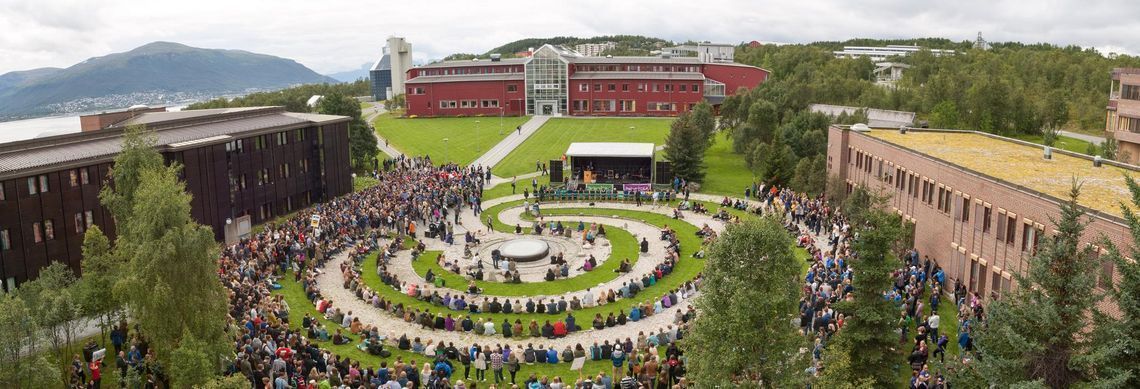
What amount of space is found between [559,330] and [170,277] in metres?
12.7

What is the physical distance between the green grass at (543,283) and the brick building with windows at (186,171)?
12.2m

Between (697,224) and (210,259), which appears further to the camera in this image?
(697,224)

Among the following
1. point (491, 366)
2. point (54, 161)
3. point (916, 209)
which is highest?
point (54, 161)

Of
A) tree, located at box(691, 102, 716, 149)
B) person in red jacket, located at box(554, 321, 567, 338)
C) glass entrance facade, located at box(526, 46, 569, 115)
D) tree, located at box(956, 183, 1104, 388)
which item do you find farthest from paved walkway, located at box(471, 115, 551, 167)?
tree, located at box(956, 183, 1104, 388)

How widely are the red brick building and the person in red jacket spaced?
241 feet

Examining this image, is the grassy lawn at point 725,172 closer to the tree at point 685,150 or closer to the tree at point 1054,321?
the tree at point 685,150

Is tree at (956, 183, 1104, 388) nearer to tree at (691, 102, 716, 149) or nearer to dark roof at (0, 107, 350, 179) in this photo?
dark roof at (0, 107, 350, 179)

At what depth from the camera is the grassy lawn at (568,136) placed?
68312 mm

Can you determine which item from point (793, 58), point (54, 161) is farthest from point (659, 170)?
point (793, 58)

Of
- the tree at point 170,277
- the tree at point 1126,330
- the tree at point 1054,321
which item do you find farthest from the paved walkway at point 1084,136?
the tree at point 170,277

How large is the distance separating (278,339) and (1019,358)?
20.5 meters

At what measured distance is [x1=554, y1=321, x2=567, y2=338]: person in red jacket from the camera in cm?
2794

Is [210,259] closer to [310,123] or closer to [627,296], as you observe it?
[627,296]

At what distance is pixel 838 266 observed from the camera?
32.4 metres
